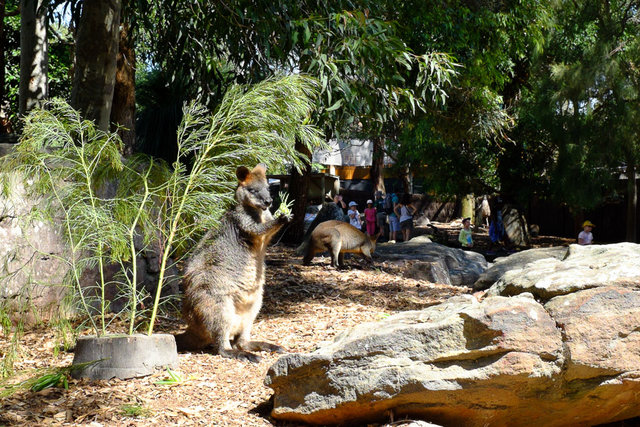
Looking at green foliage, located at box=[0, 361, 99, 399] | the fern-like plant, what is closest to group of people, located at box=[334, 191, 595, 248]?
the fern-like plant

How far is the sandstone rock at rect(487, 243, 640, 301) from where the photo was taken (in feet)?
14.6

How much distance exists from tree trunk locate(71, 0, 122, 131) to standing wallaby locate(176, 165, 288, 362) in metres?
2.50

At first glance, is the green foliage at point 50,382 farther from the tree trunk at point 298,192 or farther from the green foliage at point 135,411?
the tree trunk at point 298,192

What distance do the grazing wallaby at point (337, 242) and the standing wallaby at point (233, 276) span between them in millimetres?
5788

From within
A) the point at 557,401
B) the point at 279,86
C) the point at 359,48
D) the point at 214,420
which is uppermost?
the point at 359,48

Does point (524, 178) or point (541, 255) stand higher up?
point (524, 178)

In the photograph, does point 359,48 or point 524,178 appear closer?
point 359,48

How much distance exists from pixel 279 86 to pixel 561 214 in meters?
23.4

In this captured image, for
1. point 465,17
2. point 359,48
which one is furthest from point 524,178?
point 359,48

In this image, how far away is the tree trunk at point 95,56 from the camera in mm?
7500

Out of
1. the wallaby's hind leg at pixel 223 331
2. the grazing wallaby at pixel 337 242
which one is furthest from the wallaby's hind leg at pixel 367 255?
the wallaby's hind leg at pixel 223 331

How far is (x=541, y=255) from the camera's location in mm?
→ 11586

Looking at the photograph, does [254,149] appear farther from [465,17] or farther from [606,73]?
[606,73]

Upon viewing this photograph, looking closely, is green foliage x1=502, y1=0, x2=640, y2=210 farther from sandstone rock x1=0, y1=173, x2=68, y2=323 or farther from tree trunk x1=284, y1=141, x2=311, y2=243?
sandstone rock x1=0, y1=173, x2=68, y2=323
